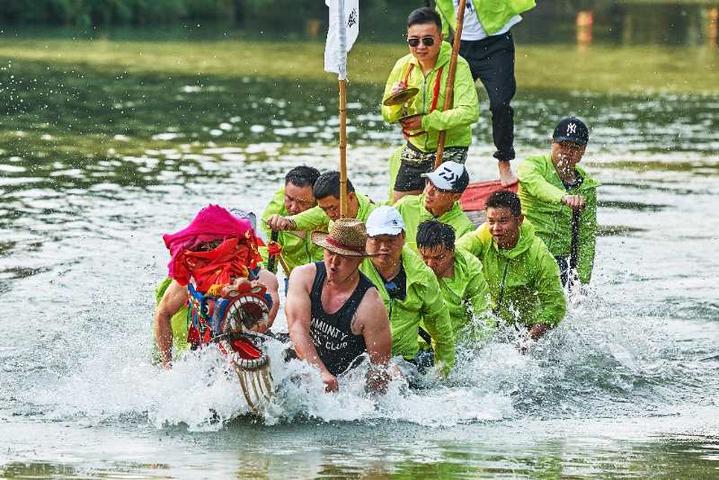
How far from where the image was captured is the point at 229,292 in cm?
834

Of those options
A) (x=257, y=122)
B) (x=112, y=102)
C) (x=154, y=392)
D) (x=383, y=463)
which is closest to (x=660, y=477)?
(x=383, y=463)

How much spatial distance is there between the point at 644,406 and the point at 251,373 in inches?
115

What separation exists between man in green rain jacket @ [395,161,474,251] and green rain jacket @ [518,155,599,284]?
1.27m

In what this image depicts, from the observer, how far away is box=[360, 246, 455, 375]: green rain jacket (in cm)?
947

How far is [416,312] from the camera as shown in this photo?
9633 mm

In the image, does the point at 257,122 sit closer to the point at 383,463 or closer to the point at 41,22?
the point at 383,463

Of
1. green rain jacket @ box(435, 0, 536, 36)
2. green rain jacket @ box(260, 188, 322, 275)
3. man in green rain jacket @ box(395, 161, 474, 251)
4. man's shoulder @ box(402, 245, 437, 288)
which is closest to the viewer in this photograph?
man's shoulder @ box(402, 245, 437, 288)

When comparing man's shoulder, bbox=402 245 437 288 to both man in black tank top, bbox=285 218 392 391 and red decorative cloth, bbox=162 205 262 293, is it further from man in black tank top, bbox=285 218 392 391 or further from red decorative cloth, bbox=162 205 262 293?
red decorative cloth, bbox=162 205 262 293

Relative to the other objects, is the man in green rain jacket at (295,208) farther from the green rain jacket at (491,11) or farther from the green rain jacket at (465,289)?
the green rain jacket at (491,11)

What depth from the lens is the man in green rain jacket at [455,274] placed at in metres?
9.93

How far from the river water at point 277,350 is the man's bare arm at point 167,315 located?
22cm

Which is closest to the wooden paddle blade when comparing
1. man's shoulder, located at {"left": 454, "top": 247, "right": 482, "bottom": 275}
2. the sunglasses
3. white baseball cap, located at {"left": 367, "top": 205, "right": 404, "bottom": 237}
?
the sunglasses

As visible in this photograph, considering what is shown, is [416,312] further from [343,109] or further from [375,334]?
[343,109]

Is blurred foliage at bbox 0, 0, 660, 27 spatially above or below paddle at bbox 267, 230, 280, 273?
above
